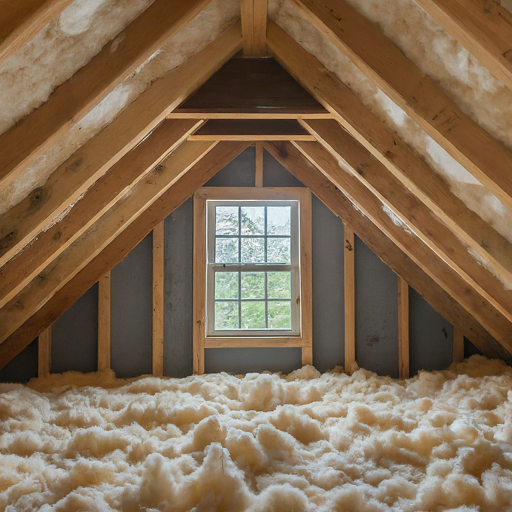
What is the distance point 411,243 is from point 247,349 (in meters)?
1.53

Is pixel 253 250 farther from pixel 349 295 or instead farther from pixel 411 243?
pixel 411 243

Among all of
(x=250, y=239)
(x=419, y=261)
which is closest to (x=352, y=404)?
(x=419, y=261)

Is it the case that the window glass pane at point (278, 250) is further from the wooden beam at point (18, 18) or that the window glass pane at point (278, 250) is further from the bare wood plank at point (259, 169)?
the wooden beam at point (18, 18)

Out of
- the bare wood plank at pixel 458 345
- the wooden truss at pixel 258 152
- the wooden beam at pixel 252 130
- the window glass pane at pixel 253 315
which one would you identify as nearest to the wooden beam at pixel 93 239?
the wooden truss at pixel 258 152

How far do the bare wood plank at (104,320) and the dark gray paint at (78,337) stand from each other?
7cm

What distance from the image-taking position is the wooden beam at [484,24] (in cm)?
100

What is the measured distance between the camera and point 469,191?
1.71 metres

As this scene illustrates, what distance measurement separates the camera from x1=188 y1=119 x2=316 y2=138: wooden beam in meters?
2.39

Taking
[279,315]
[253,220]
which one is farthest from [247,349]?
[253,220]

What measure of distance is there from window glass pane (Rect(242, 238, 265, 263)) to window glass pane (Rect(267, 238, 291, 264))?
0.20 ft

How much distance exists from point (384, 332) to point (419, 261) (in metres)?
0.87

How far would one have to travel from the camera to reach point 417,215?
2154 millimetres

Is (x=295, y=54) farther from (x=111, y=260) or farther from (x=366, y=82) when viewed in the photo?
(x=111, y=260)

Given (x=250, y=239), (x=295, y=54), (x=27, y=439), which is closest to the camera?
(x=295, y=54)
